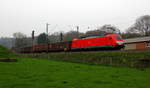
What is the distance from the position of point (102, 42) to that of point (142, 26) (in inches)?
2142

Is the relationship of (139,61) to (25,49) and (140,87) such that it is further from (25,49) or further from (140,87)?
(25,49)

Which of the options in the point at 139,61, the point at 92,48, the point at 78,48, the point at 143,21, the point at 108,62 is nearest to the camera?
the point at 139,61

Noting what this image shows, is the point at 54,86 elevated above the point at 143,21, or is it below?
below

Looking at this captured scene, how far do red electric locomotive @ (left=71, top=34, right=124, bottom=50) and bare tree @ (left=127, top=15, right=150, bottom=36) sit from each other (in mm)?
48951

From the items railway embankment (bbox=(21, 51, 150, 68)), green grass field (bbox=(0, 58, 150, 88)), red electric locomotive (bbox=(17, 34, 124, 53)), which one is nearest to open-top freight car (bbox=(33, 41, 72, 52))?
red electric locomotive (bbox=(17, 34, 124, 53))

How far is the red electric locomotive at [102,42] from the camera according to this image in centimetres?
2881

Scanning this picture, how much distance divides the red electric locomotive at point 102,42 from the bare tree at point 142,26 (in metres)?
49.0

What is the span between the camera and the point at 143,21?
77500 millimetres

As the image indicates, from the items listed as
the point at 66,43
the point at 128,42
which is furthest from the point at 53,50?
the point at 128,42

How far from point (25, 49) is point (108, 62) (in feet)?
143

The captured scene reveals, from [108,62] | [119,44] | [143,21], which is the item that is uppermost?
[143,21]

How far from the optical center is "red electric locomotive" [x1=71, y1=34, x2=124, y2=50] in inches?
1134

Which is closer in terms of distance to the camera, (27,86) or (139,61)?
(27,86)

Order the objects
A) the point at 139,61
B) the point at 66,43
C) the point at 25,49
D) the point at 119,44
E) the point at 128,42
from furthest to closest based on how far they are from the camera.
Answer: the point at 25,49
the point at 128,42
the point at 66,43
the point at 119,44
the point at 139,61
